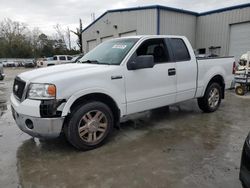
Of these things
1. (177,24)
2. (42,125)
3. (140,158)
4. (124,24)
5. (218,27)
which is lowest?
(140,158)

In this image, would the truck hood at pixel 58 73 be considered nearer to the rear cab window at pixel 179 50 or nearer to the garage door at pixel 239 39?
the rear cab window at pixel 179 50

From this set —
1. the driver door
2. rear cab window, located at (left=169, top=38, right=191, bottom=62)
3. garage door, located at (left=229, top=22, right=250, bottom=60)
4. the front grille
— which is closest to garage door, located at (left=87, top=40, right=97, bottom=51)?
garage door, located at (left=229, top=22, right=250, bottom=60)

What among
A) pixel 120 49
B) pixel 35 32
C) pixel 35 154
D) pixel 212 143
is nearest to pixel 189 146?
pixel 212 143

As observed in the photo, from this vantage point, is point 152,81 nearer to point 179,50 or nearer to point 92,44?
point 179,50

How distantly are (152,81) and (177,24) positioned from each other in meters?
12.2

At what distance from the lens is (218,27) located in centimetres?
1518

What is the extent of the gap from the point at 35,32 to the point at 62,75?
67.4m

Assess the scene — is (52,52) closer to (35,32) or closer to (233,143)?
(35,32)

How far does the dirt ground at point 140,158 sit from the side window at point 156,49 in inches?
56.9

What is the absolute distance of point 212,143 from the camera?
13.0 feet

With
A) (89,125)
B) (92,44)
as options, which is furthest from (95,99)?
(92,44)

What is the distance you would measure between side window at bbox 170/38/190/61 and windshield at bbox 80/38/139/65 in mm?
981

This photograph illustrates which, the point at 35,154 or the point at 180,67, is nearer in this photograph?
the point at 35,154

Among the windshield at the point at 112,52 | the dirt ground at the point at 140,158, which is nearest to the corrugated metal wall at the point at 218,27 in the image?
the dirt ground at the point at 140,158
